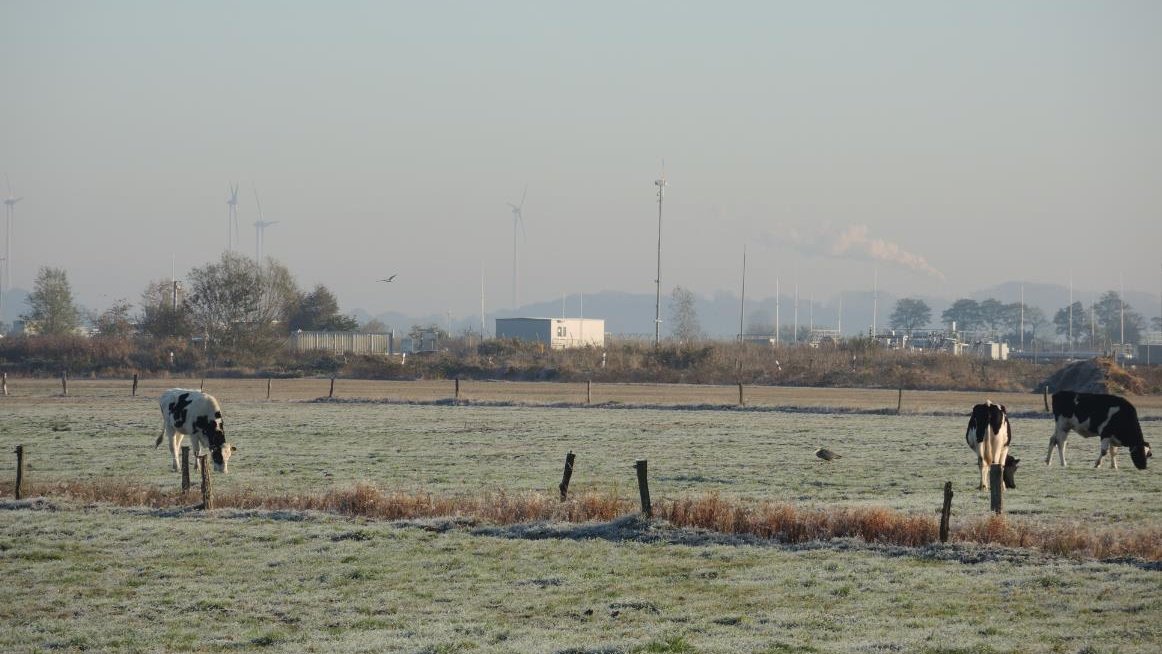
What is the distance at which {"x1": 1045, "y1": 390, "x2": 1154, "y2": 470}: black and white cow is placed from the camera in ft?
108

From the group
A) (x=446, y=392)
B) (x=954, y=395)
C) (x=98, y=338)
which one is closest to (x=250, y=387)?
(x=446, y=392)

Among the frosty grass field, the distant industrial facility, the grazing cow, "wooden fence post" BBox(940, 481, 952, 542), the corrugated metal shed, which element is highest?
the distant industrial facility

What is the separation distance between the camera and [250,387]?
8338 centimetres

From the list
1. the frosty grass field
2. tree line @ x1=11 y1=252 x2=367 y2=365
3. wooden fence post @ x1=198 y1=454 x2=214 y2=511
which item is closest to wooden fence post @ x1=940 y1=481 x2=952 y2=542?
the frosty grass field

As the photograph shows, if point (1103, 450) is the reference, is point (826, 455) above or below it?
below

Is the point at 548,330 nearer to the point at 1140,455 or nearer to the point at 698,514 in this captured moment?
the point at 1140,455

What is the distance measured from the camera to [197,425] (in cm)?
3403

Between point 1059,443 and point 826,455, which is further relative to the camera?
point 826,455

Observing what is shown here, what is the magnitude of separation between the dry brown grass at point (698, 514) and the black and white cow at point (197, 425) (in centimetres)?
432

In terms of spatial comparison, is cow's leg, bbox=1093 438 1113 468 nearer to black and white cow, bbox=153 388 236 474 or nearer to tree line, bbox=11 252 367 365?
black and white cow, bbox=153 388 236 474

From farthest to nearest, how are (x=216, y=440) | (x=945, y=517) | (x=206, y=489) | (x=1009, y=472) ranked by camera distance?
(x=216, y=440) < (x=1009, y=472) < (x=206, y=489) < (x=945, y=517)

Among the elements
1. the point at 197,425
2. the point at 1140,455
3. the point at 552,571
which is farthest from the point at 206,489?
the point at 1140,455

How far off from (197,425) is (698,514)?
16.5 m

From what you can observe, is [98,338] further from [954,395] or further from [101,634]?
[101,634]
